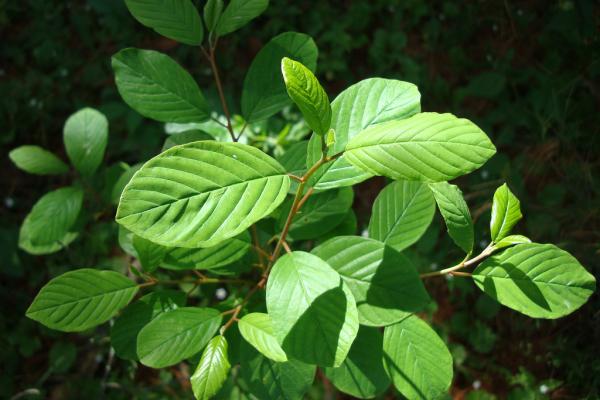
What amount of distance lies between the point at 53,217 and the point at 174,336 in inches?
31.2

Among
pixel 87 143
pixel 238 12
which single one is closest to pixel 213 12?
pixel 238 12

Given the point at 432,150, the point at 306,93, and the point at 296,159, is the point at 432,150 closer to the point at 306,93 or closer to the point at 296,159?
the point at 306,93

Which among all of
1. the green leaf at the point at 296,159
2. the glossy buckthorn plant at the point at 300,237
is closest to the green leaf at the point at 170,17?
the glossy buckthorn plant at the point at 300,237

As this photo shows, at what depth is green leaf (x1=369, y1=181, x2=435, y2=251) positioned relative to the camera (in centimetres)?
115

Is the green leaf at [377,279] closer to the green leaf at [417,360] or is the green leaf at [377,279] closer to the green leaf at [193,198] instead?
the green leaf at [417,360]

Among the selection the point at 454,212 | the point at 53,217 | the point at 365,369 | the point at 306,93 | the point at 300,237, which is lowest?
the point at 365,369

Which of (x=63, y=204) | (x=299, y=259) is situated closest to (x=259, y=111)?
(x=299, y=259)

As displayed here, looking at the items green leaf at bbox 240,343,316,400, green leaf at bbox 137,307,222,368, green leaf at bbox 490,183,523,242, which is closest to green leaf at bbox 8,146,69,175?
green leaf at bbox 137,307,222,368

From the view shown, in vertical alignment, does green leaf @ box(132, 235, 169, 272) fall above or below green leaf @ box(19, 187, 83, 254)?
above

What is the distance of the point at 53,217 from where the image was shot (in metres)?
1.56

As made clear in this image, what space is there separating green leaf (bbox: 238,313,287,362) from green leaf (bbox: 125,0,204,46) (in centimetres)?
62

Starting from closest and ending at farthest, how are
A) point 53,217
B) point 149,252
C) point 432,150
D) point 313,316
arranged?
point 432,150
point 313,316
point 149,252
point 53,217

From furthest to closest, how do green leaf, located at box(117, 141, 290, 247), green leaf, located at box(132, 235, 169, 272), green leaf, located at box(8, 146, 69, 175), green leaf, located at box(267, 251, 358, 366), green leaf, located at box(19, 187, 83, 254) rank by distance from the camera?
1. green leaf, located at box(8, 146, 69, 175)
2. green leaf, located at box(19, 187, 83, 254)
3. green leaf, located at box(132, 235, 169, 272)
4. green leaf, located at box(267, 251, 358, 366)
5. green leaf, located at box(117, 141, 290, 247)

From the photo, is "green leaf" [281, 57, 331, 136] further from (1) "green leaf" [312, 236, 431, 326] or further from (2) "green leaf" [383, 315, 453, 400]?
(2) "green leaf" [383, 315, 453, 400]
